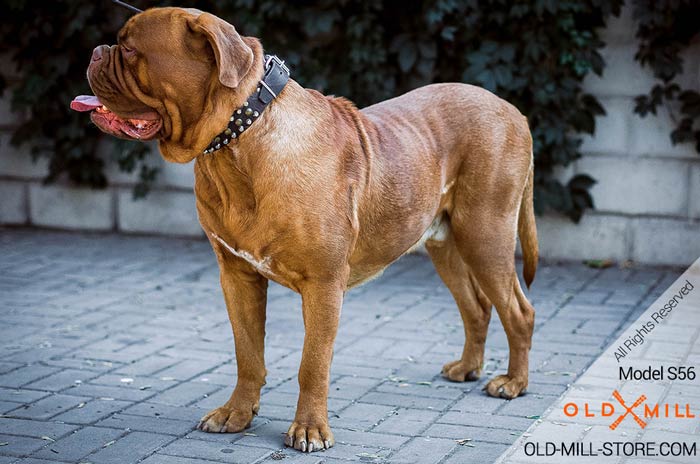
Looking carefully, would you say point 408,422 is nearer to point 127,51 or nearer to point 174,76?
point 174,76

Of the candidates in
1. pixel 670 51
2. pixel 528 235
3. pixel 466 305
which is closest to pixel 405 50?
pixel 670 51

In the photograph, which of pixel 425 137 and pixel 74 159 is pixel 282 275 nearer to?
pixel 425 137

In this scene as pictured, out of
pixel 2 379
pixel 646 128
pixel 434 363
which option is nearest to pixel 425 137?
pixel 434 363

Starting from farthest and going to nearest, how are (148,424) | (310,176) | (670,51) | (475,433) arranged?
(670,51), (148,424), (475,433), (310,176)

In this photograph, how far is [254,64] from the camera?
12.3ft

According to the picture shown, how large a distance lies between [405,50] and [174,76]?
13.2 ft

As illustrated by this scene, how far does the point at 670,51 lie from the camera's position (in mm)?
6980

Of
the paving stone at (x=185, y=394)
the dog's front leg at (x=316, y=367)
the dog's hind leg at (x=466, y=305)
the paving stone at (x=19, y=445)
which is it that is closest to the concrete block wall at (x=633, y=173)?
the dog's hind leg at (x=466, y=305)

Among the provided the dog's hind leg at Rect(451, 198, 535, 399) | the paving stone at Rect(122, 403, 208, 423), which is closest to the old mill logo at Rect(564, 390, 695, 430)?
the dog's hind leg at Rect(451, 198, 535, 399)

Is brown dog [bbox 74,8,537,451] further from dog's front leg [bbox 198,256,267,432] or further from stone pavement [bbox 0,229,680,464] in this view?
stone pavement [bbox 0,229,680,464]

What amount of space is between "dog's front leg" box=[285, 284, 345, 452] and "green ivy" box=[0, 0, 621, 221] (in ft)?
11.7

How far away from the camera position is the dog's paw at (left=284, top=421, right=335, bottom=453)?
12.9 ft

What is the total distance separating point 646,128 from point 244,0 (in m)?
3.10

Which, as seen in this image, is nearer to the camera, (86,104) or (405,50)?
(86,104)
